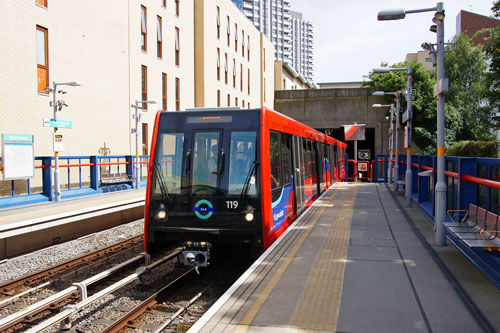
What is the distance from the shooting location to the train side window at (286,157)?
30.9 feet

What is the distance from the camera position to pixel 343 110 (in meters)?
44.2

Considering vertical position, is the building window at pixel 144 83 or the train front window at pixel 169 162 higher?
the building window at pixel 144 83

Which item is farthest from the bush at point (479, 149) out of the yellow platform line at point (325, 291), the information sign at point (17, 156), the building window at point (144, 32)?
the information sign at point (17, 156)

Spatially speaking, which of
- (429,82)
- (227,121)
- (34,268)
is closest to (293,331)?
(227,121)

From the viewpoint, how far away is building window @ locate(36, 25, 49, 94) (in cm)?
1928

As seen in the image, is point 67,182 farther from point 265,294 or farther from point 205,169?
point 265,294

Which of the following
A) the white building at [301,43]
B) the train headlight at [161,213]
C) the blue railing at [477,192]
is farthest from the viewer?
the white building at [301,43]

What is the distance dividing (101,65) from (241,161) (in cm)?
1812

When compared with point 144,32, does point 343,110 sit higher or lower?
lower

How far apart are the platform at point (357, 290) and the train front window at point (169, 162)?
2096mm

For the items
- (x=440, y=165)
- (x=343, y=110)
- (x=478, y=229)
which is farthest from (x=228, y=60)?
(x=478, y=229)

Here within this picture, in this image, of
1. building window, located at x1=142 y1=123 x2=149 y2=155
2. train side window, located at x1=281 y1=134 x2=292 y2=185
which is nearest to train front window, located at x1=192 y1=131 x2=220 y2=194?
train side window, located at x1=281 y1=134 x2=292 y2=185

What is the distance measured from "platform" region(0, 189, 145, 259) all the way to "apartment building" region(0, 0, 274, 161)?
5.61 m

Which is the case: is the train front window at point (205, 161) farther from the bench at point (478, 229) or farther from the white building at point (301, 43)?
the white building at point (301, 43)
